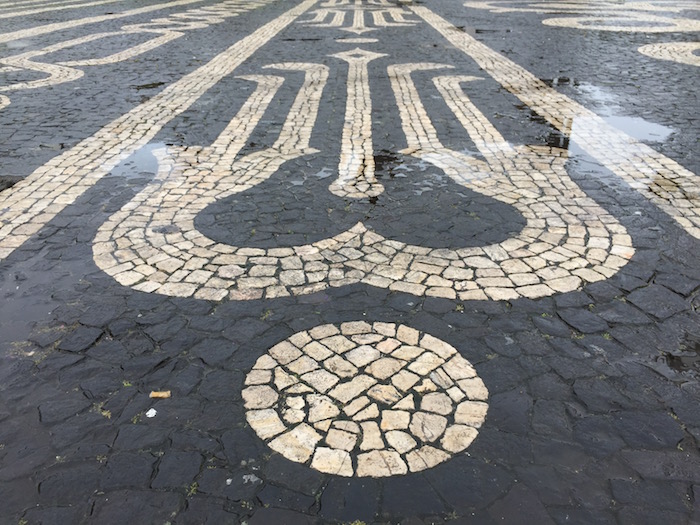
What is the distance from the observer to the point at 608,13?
22375 millimetres

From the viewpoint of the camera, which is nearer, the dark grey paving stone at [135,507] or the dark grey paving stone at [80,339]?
the dark grey paving stone at [135,507]

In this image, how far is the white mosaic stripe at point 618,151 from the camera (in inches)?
266

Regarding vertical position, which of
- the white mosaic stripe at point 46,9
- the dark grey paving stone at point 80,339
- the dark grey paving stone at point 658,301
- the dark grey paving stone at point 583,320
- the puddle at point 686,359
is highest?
the white mosaic stripe at point 46,9

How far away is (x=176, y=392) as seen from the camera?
4.02 metres

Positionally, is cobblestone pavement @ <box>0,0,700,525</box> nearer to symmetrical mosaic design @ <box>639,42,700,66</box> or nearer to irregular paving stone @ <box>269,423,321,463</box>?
irregular paving stone @ <box>269,423,321,463</box>

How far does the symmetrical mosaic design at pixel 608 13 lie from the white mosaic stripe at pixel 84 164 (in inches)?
540

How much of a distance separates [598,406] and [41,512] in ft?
11.7

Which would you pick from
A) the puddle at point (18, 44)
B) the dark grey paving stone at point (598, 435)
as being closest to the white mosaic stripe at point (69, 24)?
the puddle at point (18, 44)

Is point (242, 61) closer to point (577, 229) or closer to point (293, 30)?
point (293, 30)

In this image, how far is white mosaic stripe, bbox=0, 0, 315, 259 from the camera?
6492mm

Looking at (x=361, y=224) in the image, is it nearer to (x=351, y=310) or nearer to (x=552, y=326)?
(x=351, y=310)

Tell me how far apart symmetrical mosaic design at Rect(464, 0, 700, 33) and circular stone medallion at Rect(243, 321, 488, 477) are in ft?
60.6

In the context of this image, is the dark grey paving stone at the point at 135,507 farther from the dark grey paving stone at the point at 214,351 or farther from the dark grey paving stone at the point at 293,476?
the dark grey paving stone at the point at 214,351

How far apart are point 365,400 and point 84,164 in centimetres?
626
